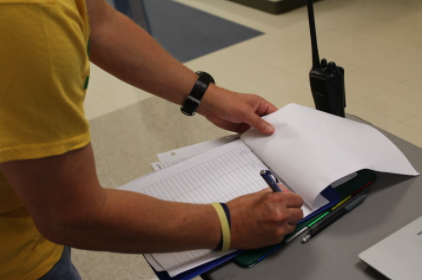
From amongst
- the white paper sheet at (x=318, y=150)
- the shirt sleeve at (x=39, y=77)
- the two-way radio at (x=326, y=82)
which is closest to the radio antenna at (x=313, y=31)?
the two-way radio at (x=326, y=82)

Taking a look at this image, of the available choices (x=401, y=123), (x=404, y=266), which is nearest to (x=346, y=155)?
(x=404, y=266)

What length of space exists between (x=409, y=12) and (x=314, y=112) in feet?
9.80

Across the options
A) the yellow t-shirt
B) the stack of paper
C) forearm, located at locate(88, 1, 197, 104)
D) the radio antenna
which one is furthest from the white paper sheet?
the yellow t-shirt

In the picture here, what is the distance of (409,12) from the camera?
336cm

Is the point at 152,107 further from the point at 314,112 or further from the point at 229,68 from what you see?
the point at 314,112

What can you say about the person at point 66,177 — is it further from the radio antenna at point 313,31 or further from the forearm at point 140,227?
the radio antenna at point 313,31

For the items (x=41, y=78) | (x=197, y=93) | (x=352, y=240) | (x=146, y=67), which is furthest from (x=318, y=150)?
(x=41, y=78)

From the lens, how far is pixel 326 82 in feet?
2.85

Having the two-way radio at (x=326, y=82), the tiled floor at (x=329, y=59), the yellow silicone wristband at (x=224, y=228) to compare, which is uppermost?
the two-way radio at (x=326, y=82)

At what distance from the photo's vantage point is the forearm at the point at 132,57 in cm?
87

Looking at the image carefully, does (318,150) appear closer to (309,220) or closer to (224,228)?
(309,220)

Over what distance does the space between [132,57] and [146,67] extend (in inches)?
1.4

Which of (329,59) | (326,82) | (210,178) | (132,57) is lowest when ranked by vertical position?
(329,59)

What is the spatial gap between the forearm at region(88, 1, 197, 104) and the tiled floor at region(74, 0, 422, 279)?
98 centimetres
